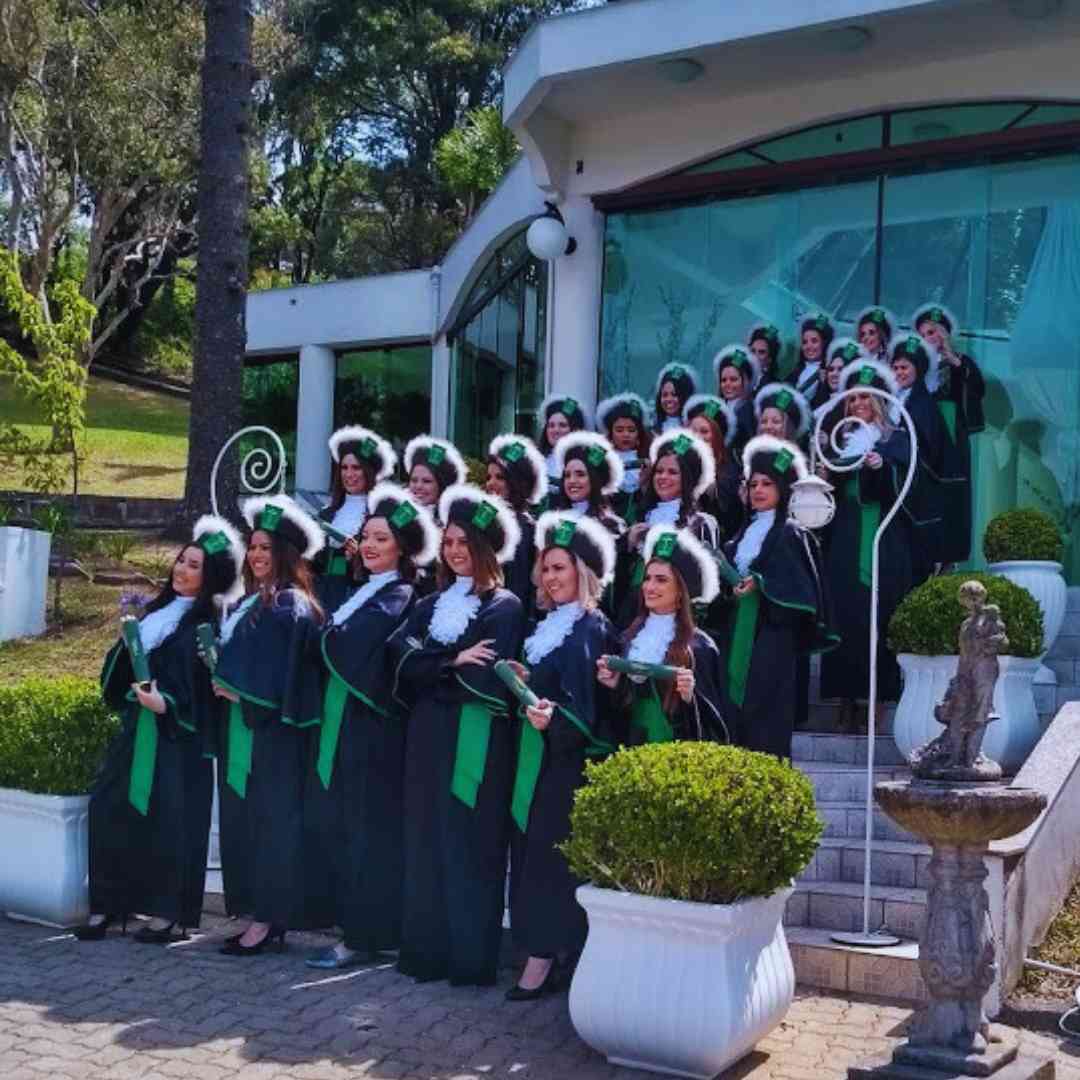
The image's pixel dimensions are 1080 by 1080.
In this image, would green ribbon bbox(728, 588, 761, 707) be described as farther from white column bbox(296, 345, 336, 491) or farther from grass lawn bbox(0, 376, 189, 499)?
grass lawn bbox(0, 376, 189, 499)

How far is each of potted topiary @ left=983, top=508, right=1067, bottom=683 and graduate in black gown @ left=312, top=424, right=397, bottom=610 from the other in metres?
3.36

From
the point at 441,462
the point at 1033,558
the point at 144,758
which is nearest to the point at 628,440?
the point at 441,462

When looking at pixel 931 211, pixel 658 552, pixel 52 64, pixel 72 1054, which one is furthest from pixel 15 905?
pixel 52 64

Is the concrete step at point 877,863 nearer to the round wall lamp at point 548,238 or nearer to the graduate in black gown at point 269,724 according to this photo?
the graduate in black gown at point 269,724

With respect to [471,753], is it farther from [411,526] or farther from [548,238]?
[548,238]

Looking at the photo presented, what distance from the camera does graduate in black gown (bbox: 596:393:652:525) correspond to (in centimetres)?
856

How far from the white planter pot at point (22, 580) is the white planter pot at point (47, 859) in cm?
617

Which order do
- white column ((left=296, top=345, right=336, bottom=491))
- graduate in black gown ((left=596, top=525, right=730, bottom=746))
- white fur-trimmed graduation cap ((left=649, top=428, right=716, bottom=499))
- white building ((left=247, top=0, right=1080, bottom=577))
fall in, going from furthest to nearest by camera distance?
white column ((left=296, top=345, right=336, bottom=491)) < white building ((left=247, top=0, right=1080, bottom=577)) < white fur-trimmed graduation cap ((left=649, top=428, right=716, bottom=499)) < graduate in black gown ((left=596, top=525, right=730, bottom=746))

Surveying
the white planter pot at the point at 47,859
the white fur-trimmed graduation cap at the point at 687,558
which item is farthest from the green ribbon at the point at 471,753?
the white planter pot at the point at 47,859

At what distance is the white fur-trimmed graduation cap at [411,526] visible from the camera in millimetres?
7031

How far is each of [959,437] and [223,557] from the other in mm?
4388

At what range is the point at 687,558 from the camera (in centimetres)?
634

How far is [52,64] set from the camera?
29.7 meters

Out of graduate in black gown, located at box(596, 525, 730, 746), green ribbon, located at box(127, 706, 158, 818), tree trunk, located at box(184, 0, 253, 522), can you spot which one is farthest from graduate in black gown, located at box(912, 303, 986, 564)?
tree trunk, located at box(184, 0, 253, 522)
